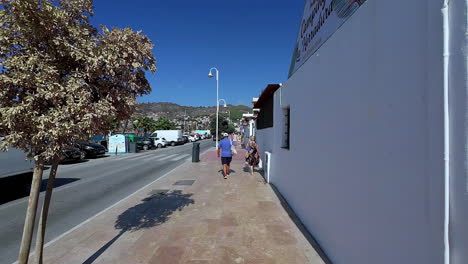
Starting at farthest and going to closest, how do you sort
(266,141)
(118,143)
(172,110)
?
1. (172,110)
2. (118,143)
3. (266,141)

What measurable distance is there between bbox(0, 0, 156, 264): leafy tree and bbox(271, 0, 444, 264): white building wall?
269cm

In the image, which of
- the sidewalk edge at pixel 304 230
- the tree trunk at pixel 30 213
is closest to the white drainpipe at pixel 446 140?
the sidewalk edge at pixel 304 230

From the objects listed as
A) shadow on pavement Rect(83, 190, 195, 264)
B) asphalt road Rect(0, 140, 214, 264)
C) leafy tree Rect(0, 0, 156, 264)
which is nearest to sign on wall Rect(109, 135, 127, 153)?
asphalt road Rect(0, 140, 214, 264)

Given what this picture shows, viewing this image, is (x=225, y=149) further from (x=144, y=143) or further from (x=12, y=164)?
(x=144, y=143)

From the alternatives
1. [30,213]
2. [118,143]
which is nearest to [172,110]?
[118,143]

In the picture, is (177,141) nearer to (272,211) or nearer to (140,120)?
(140,120)

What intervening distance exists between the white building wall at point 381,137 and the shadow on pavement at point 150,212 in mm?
3351

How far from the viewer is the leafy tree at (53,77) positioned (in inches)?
88.7

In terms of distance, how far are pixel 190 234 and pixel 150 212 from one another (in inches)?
69.3

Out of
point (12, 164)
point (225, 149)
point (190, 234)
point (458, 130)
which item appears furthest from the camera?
point (225, 149)

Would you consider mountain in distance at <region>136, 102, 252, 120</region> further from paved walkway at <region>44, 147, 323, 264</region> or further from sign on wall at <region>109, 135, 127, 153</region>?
paved walkway at <region>44, 147, 323, 264</region>

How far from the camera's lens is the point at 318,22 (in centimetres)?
511

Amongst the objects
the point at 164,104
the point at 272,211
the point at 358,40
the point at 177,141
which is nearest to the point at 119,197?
the point at 272,211

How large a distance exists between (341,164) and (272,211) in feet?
9.45
